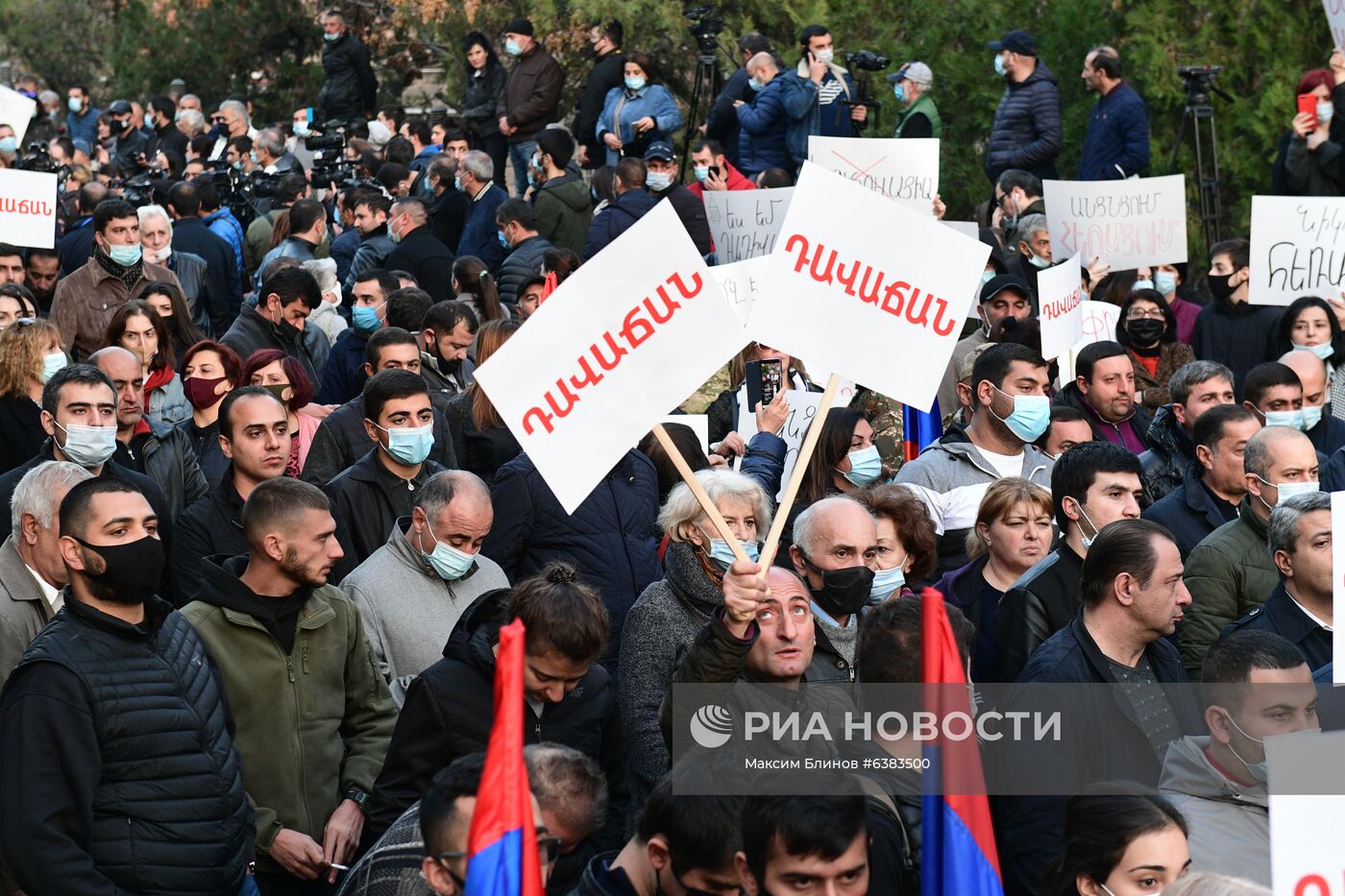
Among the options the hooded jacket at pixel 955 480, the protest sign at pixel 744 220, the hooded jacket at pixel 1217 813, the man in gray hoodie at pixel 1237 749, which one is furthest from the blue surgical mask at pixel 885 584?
the protest sign at pixel 744 220

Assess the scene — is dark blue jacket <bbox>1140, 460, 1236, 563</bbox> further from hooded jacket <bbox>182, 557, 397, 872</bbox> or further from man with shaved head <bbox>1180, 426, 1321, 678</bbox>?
hooded jacket <bbox>182, 557, 397, 872</bbox>

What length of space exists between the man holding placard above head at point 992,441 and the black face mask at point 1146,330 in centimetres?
204

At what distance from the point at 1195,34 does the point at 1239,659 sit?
34.1 ft

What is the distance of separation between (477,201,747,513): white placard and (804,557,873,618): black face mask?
1037 millimetres

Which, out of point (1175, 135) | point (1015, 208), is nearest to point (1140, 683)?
point (1015, 208)

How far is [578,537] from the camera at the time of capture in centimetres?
650

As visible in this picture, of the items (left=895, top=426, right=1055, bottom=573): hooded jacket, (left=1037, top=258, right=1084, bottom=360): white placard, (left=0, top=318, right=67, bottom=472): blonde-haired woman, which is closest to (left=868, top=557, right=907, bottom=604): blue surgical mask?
(left=895, top=426, right=1055, bottom=573): hooded jacket

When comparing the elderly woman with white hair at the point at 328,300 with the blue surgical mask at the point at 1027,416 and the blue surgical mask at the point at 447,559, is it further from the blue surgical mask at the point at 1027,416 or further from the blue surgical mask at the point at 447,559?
the blue surgical mask at the point at 447,559

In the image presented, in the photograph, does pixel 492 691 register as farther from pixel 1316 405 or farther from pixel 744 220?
pixel 744 220

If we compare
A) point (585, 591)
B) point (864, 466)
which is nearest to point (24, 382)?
point (864, 466)

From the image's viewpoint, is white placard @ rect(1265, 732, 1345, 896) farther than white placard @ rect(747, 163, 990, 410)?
No

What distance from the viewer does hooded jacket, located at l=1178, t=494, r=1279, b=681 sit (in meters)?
6.07

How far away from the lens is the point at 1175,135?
14.1 meters

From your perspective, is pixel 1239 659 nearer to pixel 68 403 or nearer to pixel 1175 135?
pixel 68 403
